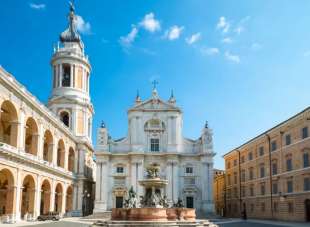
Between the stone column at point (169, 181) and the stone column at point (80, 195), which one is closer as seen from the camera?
the stone column at point (169, 181)

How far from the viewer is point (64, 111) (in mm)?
76188

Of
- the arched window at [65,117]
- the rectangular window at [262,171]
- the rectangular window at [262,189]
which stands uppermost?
the arched window at [65,117]

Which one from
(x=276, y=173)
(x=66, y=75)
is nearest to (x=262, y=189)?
(x=276, y=173)

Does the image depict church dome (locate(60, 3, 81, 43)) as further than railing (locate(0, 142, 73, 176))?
Yes

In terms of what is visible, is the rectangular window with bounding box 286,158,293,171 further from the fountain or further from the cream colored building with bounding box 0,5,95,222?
the cream colored building with bounding box 0,5,95,222

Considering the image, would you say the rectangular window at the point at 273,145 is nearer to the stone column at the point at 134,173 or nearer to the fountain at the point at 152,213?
the fountain at the point at 152,213

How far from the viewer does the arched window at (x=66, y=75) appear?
3063 inches

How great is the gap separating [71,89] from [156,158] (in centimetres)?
1919

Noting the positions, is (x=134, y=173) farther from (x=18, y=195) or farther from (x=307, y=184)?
(x=307, y=184)

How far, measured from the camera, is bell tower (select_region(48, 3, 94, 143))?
75.9 m

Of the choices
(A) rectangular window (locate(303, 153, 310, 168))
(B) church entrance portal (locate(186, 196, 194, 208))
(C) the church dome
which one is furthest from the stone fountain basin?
(C) the church dome

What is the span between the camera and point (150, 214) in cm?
3388

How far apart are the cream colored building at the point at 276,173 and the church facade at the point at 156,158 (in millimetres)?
5788

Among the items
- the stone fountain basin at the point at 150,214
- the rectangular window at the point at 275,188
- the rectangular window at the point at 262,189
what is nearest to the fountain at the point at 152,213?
the stone fountain basin at the point at 150,214
